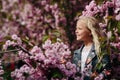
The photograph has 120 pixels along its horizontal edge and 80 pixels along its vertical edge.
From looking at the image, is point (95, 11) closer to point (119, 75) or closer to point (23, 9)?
point (119, 75)

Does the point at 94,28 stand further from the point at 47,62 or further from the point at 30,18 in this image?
the point at 30,18

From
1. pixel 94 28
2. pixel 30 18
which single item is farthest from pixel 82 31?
pixel 30 18

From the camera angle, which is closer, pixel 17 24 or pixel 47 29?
pixel 47 29

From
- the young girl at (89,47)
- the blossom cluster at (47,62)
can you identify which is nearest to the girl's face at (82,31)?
the young girl at (89,47)

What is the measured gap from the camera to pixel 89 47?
641 centimetres

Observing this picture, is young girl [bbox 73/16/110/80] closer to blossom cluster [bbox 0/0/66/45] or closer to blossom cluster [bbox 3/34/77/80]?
blossom cluster [bbox 3/34/77/80]

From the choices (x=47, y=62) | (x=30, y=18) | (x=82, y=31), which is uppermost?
(x=82, y=31)

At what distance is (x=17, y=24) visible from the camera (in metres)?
13.3

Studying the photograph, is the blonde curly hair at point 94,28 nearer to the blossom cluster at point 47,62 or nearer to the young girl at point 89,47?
the young girl at point 89,47

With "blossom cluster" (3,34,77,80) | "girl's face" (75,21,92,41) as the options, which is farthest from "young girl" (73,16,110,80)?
"blossom cluster" (3,34,77,80)

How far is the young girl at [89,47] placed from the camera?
6.17 metres

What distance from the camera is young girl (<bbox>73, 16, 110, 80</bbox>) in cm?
617

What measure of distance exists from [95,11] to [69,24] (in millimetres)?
4902

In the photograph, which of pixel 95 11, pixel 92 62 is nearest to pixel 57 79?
pixel 92 62
